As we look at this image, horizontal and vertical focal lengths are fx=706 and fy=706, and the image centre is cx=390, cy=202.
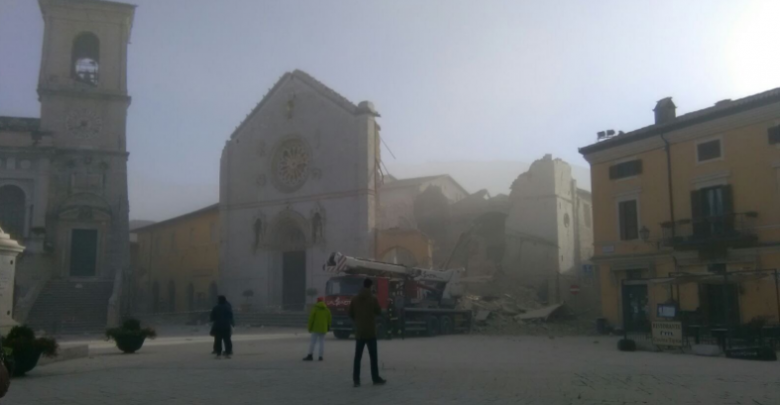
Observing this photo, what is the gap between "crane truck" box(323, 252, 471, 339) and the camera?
2692cm

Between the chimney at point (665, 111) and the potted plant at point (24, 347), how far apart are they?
2589 centimetres

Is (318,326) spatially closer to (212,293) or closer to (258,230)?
(258,230)

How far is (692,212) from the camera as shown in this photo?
88.3ft

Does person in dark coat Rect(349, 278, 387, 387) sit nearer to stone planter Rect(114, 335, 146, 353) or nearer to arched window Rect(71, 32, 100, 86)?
stone planter Rect(114, 335, 146, 353)

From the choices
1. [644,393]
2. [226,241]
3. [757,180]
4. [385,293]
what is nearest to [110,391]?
[644,393]

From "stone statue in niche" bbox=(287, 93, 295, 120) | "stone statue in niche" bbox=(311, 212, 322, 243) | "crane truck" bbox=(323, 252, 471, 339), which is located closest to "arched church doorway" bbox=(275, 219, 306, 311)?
"stone statue in niche" bbox=(311, 212, 322, 243)

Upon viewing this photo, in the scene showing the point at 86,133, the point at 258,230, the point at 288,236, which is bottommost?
the point at 288,236

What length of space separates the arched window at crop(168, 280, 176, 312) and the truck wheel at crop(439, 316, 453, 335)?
1183 inches

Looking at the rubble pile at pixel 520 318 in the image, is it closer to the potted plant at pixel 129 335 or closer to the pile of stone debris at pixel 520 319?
the pile of stone debris at pixel 520 319

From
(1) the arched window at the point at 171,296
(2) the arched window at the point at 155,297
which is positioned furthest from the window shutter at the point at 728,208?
(2) the arched window at the point at 155,297

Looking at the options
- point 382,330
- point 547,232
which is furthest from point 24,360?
point 547,232

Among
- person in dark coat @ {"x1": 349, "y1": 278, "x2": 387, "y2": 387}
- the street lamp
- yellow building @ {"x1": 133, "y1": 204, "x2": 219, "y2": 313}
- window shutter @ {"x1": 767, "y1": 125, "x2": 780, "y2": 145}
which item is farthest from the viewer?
yellow building @ {"x1": 133, "y1": 204, "x2": 219, "y2": 313}

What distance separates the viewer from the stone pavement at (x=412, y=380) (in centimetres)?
1008

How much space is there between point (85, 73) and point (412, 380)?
36406mm
